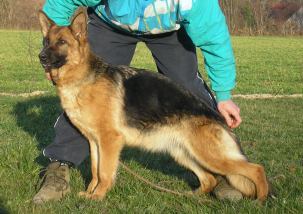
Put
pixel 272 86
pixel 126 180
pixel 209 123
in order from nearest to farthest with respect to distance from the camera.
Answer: pixel 209 123, pixel 126 180, pixel 272 86

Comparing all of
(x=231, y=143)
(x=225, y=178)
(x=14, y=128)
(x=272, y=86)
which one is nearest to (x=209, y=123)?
(x=231, y=143)

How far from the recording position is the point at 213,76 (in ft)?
14.5

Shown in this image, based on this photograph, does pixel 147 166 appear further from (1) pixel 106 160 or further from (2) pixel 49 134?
(2) pixel 49 134

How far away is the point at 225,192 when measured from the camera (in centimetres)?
425

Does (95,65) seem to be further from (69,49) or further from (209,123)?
(209,123)

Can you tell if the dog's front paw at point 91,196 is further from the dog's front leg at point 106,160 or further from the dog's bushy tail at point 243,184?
the dog's bushy tail at point 243,184

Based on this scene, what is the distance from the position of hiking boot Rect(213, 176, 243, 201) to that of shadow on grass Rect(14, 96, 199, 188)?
450 mm

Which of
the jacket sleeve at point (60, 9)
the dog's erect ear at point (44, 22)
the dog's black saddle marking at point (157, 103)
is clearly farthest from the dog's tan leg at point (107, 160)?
the jacket sleeve at point (60, 9)

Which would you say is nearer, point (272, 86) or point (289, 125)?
point (289, 125)

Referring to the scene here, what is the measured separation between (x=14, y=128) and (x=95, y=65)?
12.3 ft

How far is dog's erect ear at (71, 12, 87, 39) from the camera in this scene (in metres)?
4.17

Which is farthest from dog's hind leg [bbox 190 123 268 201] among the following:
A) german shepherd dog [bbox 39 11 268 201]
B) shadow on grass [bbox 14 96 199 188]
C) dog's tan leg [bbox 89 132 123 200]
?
shadow on grass [bbox 14 96 199 188]

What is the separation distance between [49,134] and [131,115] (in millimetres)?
3230

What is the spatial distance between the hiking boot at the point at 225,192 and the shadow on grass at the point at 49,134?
0.45 m
